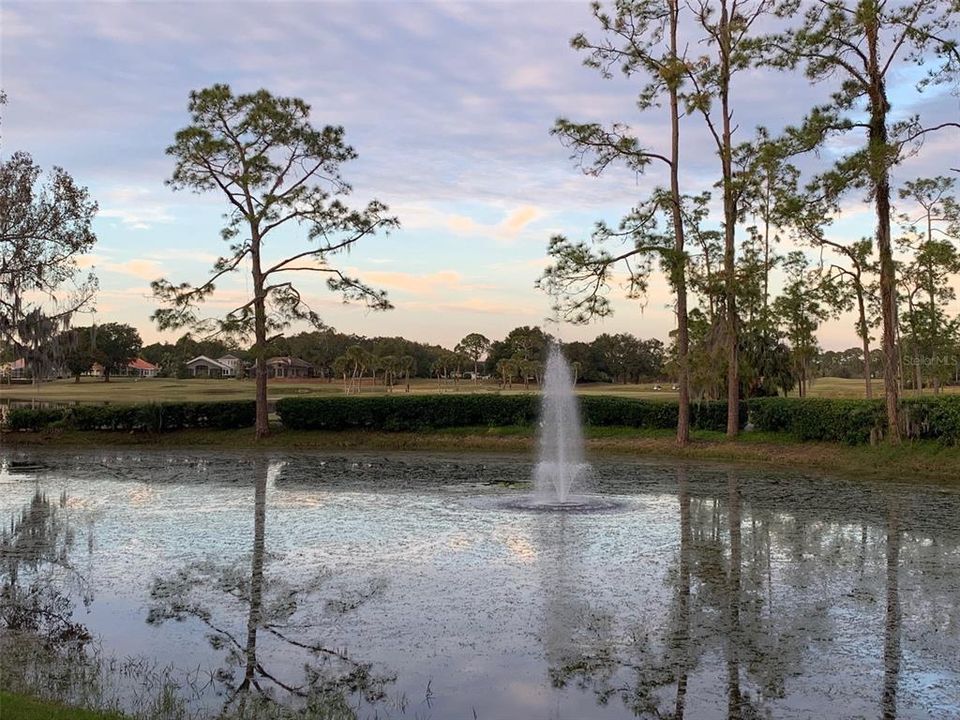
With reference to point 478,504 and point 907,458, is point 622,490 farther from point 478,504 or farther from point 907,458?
point 907,458

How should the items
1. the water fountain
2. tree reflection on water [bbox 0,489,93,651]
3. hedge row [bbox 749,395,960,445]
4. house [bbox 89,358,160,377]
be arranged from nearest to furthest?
tree reflection on water [bbox 0,489,93,651] → the water fountain → hedge row [bbox 749,395,960,445] → house [bbox 89,358,160,377]

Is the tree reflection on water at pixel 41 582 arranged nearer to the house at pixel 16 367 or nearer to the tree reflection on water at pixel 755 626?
the tree reflection on water at pixel 755 626

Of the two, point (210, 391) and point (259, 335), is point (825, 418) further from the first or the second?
point (210, 391)

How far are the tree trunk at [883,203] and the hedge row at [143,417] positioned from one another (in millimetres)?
19237

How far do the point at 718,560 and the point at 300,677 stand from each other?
5643 millimetres

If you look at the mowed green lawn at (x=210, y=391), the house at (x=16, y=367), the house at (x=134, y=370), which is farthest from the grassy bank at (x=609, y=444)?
the house at (x=134, y=370)

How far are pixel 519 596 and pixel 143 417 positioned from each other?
891 inches

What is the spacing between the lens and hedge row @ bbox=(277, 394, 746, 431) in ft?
89.7

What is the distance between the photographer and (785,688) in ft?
19.2

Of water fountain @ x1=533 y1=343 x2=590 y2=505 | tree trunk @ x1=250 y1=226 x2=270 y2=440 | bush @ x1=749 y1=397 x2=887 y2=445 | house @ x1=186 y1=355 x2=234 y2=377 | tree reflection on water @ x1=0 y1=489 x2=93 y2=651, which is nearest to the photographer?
tree reflection on water @ x1=0 y1=489 x2=93 y2=651

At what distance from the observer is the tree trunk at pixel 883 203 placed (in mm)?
19641

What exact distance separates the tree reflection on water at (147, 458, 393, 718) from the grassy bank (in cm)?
1416

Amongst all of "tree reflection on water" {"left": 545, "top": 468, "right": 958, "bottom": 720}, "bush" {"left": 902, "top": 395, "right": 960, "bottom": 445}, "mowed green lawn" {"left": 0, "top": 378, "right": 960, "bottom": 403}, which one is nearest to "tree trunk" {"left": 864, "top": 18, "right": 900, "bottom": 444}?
"bush" {"left": 902, "top": 395, "right": 960, "bottom": 445}

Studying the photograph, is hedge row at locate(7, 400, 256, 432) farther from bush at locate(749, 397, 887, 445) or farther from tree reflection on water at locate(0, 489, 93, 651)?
bush at locate(749, 397, 887, 445)
